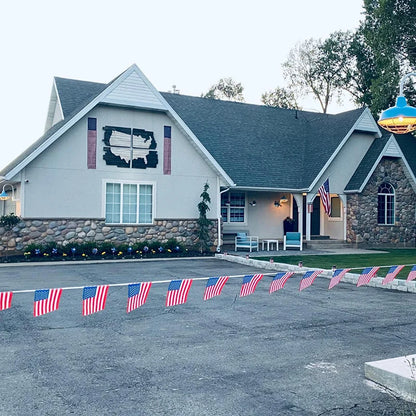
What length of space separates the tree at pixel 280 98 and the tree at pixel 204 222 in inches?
1202

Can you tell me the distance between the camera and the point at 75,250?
18.5 metres

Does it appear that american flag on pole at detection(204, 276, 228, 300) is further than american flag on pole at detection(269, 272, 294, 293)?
No

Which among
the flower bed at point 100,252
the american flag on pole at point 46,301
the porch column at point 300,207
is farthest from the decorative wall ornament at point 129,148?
the american flag on pole at point 46,301

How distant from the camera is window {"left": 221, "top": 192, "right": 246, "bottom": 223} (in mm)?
24812

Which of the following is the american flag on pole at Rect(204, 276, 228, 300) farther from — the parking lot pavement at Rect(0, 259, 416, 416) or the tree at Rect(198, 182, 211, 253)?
the tree at Rect(198, 182, 211, 253)

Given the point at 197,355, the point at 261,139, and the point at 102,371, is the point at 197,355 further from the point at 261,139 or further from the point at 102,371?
the point at 261,139

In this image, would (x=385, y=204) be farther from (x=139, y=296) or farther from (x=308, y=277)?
(x=139, y=296)

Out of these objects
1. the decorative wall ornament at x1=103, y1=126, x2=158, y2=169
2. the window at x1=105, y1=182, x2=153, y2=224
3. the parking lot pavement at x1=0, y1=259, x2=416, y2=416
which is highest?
the decorative wall ornament at x1=103, y1=126, x2=158, y2=169

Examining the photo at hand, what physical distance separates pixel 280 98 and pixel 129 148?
32990mm

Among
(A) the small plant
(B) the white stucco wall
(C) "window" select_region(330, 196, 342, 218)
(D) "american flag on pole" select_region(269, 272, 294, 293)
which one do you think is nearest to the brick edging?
(D) "american flag on pole" select_region(269, 272, 294, 293)

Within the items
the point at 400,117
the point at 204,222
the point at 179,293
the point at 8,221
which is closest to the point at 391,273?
the point at 179,293

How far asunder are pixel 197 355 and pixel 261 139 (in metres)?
21.5

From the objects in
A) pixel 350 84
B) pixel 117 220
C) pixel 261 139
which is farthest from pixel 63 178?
pixel 350 84

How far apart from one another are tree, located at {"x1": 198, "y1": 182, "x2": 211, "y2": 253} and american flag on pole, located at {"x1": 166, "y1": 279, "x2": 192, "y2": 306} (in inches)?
431
